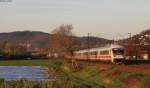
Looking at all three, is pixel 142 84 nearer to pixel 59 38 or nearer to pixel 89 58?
pixel 89 58

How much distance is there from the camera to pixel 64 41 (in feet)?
297

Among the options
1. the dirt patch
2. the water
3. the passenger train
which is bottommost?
the water

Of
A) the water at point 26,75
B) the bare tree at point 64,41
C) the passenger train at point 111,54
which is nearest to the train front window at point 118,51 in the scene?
the passenger train at point 111,54

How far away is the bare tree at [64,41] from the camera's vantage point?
294 ft

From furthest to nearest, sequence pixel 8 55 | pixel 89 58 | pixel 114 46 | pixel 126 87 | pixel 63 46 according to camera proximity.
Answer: pixel 8 55 < pixel 63 46 < pixel 89 58 < pixel 114 46 < pixel 126 87

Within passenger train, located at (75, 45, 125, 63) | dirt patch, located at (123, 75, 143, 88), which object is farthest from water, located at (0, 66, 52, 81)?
dirt patch, located at (123, 75, 143, 88)

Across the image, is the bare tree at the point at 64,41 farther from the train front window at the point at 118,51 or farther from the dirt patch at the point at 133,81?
the dirt patch at the point at 133,81

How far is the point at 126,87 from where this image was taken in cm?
3050

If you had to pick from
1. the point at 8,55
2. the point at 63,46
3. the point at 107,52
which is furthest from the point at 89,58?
the point at 8,55

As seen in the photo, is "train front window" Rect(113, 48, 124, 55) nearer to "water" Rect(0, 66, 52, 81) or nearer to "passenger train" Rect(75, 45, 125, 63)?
"passenger train" Rect(75, 45, 125, 63)

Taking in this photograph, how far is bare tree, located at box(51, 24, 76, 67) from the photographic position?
3531 inches

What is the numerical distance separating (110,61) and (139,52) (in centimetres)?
4816

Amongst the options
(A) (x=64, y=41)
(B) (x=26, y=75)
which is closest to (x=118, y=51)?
(B) (x=26, y=75)

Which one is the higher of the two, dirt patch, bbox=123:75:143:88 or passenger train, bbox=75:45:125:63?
passenger train, bbox=75:45:125:63
